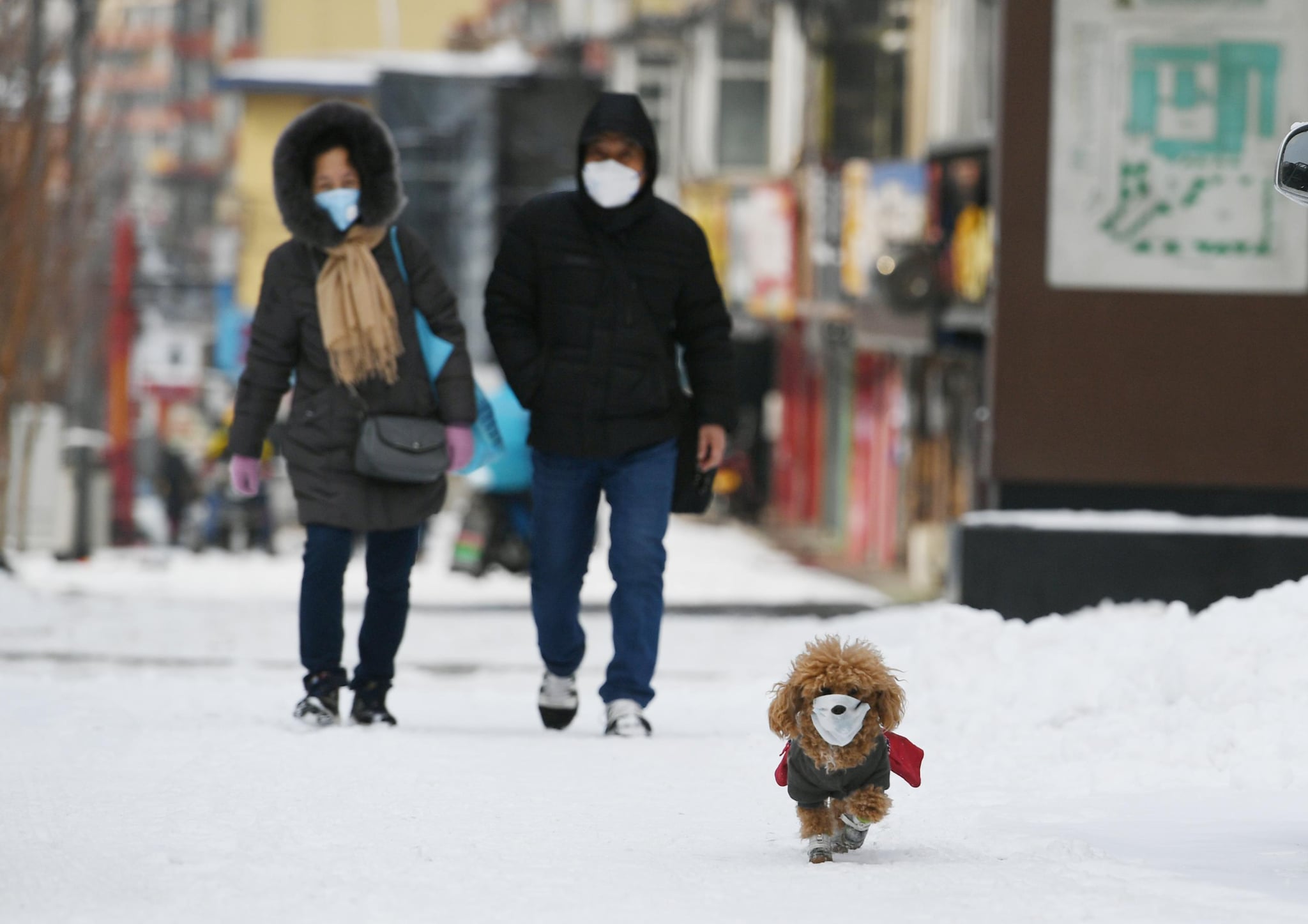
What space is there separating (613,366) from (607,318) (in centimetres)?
15

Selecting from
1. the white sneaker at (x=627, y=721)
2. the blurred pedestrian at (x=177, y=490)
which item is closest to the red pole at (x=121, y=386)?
the blurred pedestrian at (x=177, y=490)

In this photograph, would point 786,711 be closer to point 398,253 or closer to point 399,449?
point 399,449

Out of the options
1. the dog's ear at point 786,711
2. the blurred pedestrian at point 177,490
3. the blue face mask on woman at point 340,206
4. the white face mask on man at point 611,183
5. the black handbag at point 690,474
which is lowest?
the blurred pedestrian at point 177,490

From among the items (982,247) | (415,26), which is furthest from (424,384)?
(415,26)

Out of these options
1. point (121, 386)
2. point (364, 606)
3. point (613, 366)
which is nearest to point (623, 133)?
point (613, 366)

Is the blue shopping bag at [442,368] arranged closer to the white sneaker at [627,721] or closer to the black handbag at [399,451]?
the black handbag at [399,451]

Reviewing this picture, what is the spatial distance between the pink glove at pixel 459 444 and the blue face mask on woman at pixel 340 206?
27.3 inches

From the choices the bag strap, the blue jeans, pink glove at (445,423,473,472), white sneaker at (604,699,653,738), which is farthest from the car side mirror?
the bag strap

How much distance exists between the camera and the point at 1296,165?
507cm

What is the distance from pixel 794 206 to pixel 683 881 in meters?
29.3

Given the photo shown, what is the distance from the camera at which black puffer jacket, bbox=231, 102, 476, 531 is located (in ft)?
25.0

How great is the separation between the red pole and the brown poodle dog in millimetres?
28095

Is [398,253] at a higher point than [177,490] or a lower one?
higher

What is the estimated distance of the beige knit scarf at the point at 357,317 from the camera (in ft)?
24.8
